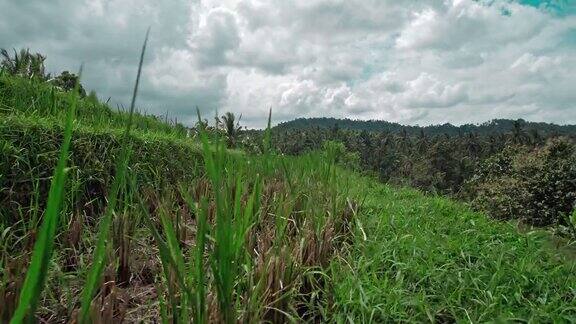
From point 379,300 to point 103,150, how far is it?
257 cm

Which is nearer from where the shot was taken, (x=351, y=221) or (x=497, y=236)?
(x=351, y=221)

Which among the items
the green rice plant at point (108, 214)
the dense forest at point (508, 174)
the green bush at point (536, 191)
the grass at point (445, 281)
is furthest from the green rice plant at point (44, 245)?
the green bush at point (536, 191)

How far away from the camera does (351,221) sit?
3502mm

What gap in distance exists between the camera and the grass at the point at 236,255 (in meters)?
1.50

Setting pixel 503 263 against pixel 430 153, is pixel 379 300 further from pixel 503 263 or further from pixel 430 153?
pixel 430 153

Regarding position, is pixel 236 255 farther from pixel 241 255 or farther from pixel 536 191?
pixel 536 191

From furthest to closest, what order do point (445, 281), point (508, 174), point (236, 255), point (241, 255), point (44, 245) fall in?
point (508, 174), point (445, 281), point (241, 255), point (236, 255), point (44, 245)

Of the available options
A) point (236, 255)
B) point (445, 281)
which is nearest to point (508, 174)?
point (445, 281)

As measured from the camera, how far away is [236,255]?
1479 millimetres

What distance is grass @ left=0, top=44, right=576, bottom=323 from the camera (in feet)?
4.91

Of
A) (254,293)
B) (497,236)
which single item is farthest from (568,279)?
(254,293)

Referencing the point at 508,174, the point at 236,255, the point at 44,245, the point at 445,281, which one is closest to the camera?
the point at 44,245

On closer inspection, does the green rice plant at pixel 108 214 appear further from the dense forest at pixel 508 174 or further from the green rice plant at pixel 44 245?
the dense forest at pixel 508 174

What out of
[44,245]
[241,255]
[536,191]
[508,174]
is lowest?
[536,191]
